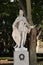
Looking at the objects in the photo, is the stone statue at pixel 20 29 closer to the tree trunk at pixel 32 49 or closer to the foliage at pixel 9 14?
the tree trunk at pixel 32 49

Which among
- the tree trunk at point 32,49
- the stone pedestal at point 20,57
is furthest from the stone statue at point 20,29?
the tree trunk at point 32,49

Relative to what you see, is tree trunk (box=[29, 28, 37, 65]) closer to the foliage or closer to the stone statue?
the foliage

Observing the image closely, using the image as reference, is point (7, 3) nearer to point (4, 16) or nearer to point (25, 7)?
point (4, 16)

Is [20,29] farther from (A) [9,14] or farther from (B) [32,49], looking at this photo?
(A) [9,14]

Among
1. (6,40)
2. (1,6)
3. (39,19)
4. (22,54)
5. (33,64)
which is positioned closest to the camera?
(22,54)

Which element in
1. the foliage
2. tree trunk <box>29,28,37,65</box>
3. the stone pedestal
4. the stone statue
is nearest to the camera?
the stone pedestal

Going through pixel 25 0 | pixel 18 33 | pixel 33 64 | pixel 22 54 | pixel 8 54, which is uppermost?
pixel 25 0

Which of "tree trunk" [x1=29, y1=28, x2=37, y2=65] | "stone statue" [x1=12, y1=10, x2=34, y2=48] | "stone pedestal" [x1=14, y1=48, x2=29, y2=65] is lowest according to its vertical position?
"tree trunk" [x1=29, y1=28, x2=37, y2=65]

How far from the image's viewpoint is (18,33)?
12.6 meters

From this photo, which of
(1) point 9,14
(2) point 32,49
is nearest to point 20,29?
(2) point 32,49

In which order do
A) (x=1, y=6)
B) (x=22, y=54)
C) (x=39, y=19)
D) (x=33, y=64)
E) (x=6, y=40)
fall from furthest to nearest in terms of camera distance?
(x=6, y=40), (x=1, y=6), (x=39, y=19), (x=33, y=64), (x=22, y=54)

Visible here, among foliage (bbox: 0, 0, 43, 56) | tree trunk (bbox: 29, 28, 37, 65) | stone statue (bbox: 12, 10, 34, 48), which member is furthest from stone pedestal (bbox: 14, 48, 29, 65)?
foliage (bbox: 0, 0, 43, 56)

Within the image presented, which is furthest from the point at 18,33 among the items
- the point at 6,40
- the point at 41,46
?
the point at 41,46

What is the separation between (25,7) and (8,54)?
8.30 metres
